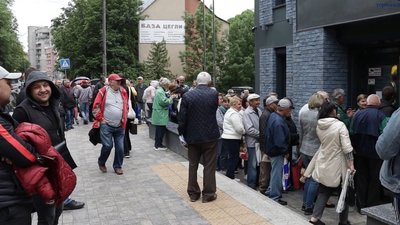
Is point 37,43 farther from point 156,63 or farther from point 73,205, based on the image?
point 73,205

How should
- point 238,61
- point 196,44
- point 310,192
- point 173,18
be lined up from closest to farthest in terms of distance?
point 310,192
point 196,44
point 238,61
point 173,18

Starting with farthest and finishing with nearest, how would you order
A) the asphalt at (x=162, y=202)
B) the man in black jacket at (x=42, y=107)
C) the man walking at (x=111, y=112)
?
the man walking at (x=111, y=112) < the asphalt at (x=162, y=202) < the man in black jacket at (x=42, y=107)

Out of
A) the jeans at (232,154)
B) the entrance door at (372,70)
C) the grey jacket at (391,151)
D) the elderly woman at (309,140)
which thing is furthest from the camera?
the entrance door at (372,70)

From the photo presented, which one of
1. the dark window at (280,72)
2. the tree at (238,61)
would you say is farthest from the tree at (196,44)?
the dark window at (280,72)

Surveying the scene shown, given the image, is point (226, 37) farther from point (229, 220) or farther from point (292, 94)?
point (229, 220)

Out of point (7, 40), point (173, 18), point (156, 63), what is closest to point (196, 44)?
point (173, 18)

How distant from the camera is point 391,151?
133 inches

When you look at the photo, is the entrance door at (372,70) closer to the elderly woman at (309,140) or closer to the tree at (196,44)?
the elderly woman at (309,140)

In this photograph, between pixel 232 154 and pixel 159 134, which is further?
pixel 159 134

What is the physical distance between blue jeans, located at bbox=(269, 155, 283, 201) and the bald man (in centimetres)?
A: 124

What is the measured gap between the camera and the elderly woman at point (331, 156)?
607cm

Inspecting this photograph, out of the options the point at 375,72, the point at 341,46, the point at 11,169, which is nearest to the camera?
the point at 11,169

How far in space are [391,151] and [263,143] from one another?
457cm

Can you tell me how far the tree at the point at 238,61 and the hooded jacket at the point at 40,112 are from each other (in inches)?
1754
